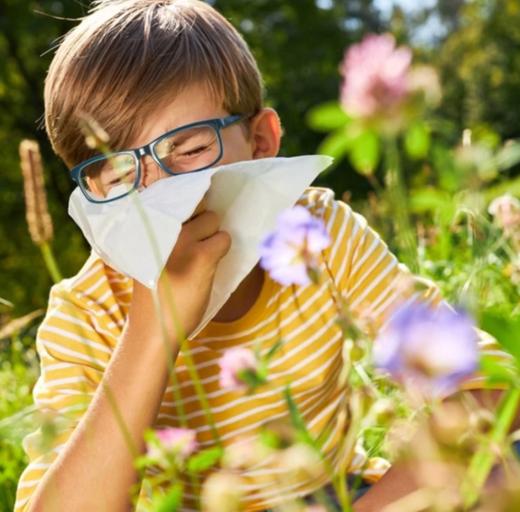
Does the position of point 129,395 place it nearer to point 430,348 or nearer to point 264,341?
point 264,341

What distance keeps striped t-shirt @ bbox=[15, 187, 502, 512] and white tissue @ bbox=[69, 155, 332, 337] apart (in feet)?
0.52

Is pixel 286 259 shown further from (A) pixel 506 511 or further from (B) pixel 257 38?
(B) pixel 257 38

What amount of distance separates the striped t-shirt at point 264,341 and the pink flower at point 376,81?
3.05 ft

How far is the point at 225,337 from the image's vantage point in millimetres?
1389

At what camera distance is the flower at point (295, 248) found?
0.54 m

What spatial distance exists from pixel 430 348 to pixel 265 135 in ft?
3.95

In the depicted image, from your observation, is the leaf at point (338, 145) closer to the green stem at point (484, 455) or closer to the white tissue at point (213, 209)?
the green stem at point (484, 455)

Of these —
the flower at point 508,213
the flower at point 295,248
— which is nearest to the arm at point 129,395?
the flower at point 295,248

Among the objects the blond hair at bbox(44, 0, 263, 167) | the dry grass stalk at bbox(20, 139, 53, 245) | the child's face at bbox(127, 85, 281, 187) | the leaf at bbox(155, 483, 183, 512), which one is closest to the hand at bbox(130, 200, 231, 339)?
the child's face at bbox(127, 85, 281, 187)

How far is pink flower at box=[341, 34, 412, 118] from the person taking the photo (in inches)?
14.5

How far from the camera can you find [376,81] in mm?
374

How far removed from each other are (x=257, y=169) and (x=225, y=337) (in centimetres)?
33

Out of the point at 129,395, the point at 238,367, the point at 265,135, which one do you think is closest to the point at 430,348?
the point at 238,367

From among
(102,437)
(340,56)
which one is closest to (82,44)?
(102,437)
